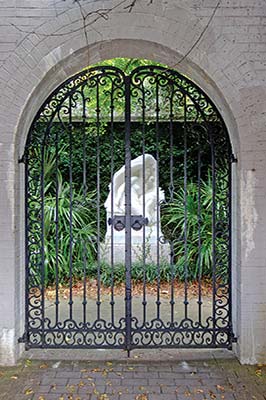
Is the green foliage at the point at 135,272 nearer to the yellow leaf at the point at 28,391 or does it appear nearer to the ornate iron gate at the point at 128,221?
the ornate iron gate at the point at 128,221

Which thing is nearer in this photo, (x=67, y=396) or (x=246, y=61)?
(x=67, y=396)

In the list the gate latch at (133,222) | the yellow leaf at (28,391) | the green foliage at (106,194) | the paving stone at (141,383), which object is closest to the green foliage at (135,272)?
Answer: the green foliage at (106,194)

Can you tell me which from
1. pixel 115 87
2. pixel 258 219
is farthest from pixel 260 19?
pixel 258 219

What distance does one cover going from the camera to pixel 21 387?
3.04 meters

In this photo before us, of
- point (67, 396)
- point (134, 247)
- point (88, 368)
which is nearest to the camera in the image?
point (67, 396)

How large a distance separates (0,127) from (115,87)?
1.07 m

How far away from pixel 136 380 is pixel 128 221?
1.28 metres

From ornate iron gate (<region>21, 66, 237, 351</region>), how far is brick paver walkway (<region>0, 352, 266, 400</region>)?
221mm

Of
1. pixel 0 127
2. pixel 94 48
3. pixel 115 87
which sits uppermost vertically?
pixel 94 48

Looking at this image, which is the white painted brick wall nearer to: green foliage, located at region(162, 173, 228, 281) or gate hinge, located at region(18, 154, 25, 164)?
gate hinge, located at region(18, 154, 25, 164)

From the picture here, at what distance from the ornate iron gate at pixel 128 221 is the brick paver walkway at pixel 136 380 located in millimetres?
221

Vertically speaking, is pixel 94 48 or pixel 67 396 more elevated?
pixel 94 48

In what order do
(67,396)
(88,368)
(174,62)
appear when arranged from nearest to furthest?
(67,396)
(88,368)
(174,62)

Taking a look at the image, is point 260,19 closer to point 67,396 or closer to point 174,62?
point 174,62
